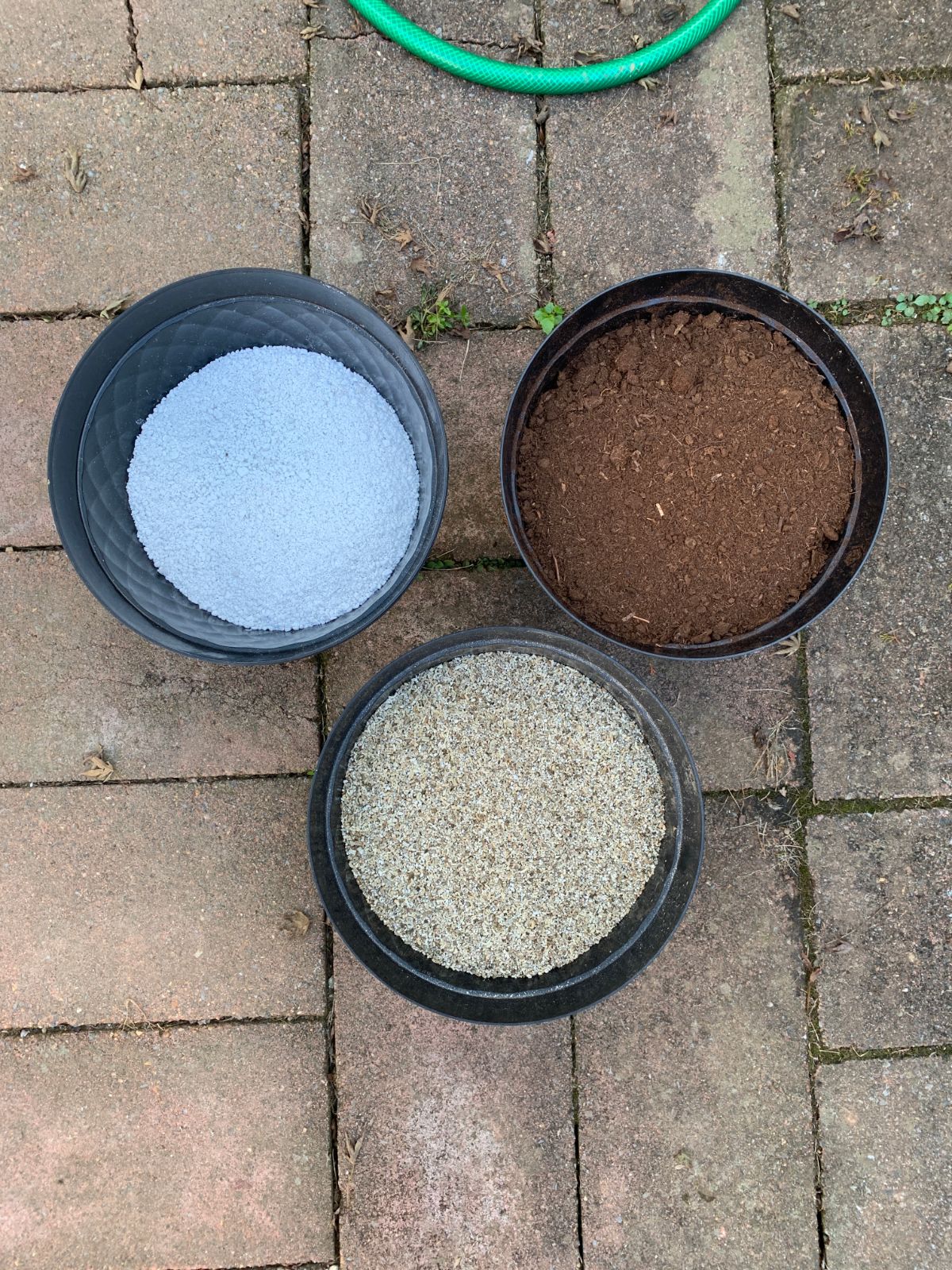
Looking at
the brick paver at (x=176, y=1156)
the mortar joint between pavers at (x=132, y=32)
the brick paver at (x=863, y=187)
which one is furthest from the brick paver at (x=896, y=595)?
the mortar joint between pavers at (x=132, y=32)

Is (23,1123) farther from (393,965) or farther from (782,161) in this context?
(782,161)

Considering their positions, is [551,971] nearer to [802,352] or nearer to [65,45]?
[802,352]

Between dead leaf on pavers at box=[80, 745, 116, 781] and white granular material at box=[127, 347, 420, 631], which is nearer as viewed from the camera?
white granular material at box=[127, 347, 420, 631]

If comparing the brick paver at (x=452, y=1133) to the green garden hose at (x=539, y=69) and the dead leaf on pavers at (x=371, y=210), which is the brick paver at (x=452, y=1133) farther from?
the green garden hose at (x=539, y=69)

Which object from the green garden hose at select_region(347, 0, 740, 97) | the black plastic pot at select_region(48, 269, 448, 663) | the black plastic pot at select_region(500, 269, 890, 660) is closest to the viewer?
the black plastic pot at select_region(48, 269, 448, 663)

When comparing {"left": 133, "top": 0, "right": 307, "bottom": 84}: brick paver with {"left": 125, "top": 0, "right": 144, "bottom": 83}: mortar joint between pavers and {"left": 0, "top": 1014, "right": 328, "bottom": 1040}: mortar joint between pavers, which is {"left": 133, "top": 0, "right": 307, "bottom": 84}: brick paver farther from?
{"left": 0, "top": 1014, "right": 328, "bottom": 1040}: mortar joint between pavers

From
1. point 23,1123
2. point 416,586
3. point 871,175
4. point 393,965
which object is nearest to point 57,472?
point 416,586

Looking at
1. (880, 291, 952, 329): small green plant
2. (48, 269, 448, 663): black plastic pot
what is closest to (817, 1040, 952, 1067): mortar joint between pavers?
(48, 269, 448, 663): black plastic pot
